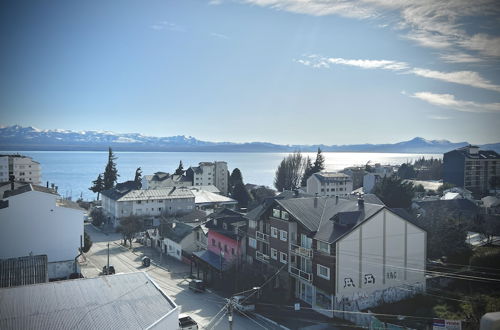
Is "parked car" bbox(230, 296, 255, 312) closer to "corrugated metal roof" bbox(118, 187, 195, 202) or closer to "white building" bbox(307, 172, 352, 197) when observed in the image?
"corrugated metal roof" bbox(118, 187, 195, 202)

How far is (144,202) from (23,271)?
111 feet

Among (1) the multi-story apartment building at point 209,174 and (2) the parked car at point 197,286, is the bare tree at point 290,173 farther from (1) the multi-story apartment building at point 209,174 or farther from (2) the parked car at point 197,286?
(2) the parked car at point 197,286

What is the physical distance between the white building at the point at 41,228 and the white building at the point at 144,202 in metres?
22.2

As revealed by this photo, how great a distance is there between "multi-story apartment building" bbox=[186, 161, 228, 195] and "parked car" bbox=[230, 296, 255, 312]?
6417cm

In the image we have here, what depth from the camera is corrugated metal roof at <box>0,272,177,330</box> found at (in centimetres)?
1206

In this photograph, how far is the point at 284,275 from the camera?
24891 mm

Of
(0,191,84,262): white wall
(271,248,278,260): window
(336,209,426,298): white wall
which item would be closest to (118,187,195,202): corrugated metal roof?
(0,191,84,262): white wall

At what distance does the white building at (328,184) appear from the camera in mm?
65750

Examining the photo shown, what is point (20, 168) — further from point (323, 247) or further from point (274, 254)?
point (323, 247)

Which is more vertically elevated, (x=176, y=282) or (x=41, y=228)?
(x=41, y=228)

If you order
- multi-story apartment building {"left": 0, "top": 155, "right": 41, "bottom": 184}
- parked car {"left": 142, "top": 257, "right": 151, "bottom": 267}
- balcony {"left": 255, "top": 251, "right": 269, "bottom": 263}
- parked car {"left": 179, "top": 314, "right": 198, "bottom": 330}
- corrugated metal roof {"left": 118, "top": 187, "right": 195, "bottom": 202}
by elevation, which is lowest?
parked car {"left": 142, "top": 257, "right": 151, "bottom": 267}

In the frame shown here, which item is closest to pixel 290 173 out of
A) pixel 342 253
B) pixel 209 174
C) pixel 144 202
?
pixel 209 174

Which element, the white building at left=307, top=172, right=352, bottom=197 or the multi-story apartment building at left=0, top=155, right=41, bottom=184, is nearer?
the multi-story apartment building at left=0, top=155, right=41, bottom=184

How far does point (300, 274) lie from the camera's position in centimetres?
2356
